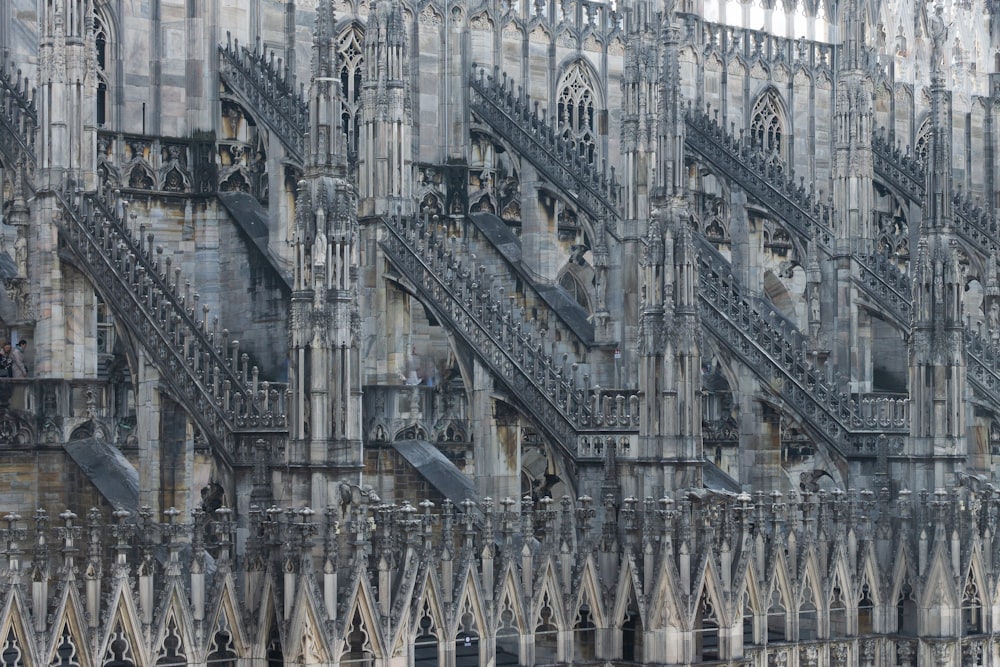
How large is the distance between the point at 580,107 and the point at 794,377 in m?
11.8

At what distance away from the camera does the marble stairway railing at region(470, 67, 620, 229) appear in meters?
40.5

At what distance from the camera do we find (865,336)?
1796 inches

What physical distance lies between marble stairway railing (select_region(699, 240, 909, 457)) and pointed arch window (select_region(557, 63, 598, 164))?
8426 mm

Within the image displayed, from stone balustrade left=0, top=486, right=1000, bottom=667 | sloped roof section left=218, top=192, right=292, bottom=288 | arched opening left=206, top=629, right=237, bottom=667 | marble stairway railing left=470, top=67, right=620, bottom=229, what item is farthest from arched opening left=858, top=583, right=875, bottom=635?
sloped roof section left=218, top=192, right=292, bottom=288

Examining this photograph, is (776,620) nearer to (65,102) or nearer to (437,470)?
(437,470)

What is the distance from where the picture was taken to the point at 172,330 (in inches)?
1201

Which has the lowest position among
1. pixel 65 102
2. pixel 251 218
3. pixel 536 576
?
pixel 536 576

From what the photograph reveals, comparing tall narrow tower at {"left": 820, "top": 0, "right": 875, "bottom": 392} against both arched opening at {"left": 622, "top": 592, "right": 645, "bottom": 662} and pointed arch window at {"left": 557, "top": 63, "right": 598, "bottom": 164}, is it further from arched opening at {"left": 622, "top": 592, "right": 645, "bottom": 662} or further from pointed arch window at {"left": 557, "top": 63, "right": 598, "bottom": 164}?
arched opening at {"left": 622, "top": 592, "right": 645, "bottom": 662}

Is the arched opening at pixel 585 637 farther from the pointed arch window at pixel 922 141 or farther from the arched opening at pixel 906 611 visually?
the pointed arch window at pixel 922 141

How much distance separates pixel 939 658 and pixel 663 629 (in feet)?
18.7

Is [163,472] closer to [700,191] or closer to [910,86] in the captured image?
[700,191]

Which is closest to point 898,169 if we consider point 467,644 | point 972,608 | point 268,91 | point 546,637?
point 268,91

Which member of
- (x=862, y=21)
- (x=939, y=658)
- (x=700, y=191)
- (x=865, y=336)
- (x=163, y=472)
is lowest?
(x=939, y=658)

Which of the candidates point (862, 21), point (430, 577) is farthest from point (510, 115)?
point (430, 577)
